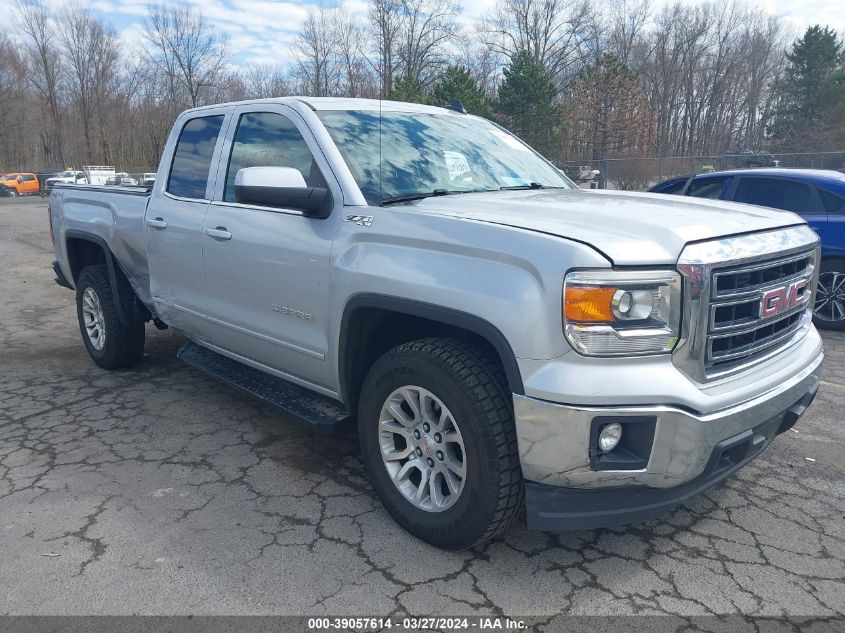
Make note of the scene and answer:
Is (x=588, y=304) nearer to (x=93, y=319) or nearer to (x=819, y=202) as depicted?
(x=93, y=319)

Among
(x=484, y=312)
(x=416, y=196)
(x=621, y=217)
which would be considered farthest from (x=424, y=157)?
(x=484, y=312)

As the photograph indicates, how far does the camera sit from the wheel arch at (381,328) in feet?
9.05

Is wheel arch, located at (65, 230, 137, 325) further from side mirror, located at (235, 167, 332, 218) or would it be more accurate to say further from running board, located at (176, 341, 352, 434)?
side mirror, located at (235, 167, 332, 218)

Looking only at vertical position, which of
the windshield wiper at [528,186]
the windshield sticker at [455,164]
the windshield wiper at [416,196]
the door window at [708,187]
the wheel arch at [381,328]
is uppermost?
the windshield sticker at [455,164]

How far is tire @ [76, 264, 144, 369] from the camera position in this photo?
5438 mm

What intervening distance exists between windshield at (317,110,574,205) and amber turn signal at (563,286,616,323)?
1.22 meters

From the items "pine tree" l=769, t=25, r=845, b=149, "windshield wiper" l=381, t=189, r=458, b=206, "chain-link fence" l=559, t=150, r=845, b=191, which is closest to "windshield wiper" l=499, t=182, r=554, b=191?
"windshield wiper" l=381, t=189, r=458, b=206

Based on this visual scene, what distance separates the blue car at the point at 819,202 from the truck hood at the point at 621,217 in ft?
15.0

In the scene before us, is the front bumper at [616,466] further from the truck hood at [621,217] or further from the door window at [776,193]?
the door window at [776,193]

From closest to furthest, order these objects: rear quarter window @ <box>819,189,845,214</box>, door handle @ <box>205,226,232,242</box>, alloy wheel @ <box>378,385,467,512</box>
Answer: alloy wheel @ <box>378,385,467,512</box>
door handle @ <box>205,226,232,242</box>
rear quarter window @ <box>819,189,845,214</box>

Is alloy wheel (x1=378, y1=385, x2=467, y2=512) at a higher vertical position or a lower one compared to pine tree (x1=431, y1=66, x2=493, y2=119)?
lower

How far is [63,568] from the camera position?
9.48 ft

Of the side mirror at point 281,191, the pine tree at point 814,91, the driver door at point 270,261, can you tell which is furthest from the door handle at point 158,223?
the pine tree at point 814,91

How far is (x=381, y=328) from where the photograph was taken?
128 inches
